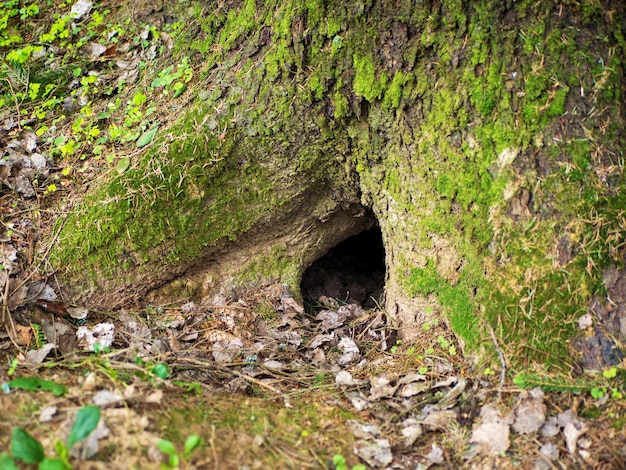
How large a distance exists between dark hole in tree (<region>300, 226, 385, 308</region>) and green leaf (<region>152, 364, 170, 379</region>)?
1944mm

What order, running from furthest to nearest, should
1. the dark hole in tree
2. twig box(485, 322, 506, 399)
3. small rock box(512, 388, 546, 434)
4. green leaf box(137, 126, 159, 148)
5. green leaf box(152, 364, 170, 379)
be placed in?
the dark hole in tree, green leaf box(137, 126, 159, 148), twig box(485, 322, 506, 399), green leaf box(152, 364, 170, 379), small rock box(512, 388, 546, 434)

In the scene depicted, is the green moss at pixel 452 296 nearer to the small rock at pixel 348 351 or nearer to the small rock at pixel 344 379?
the small rock at pixel 348 351

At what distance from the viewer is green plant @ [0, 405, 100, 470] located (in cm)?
199

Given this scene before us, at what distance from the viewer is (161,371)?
2738mm

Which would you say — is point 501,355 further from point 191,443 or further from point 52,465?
point 52,465

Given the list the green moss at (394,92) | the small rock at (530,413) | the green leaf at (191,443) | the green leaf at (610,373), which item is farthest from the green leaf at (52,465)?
the green moss at (394,92)

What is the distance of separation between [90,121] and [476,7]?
279 centimetres

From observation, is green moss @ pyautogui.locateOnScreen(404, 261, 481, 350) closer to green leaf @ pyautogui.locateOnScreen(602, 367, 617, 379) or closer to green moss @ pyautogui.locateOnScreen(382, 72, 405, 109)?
green leaf @ pyautogui.locateOnScreen(602, 367, 617, 379)

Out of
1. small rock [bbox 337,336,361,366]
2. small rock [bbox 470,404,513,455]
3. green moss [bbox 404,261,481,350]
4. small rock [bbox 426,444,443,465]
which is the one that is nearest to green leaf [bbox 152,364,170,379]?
small rock [bbox 337,336,361,366]

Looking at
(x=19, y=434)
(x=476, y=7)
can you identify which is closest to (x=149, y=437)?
(x=19, y=434)

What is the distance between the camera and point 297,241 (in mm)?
4273

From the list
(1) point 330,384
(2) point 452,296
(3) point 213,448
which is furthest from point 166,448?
(2) point 452,296

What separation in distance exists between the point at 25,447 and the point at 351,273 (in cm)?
372

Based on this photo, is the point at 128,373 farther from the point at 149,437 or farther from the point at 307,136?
the point at 307,136
